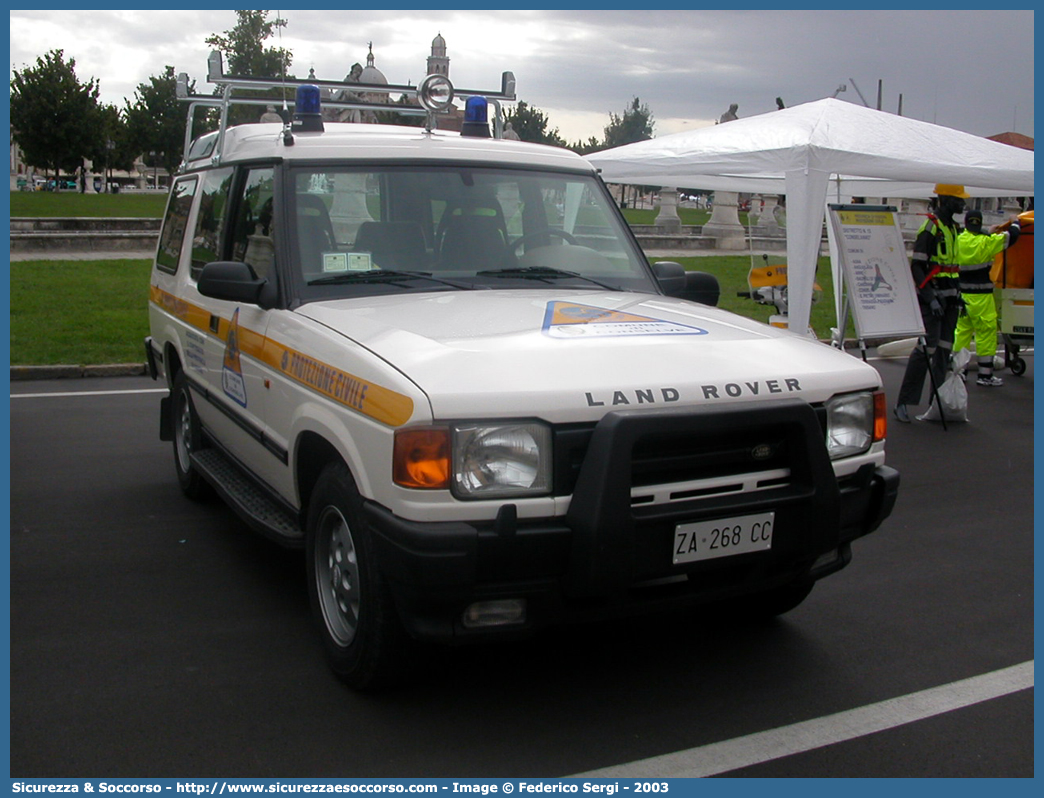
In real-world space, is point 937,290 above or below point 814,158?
below

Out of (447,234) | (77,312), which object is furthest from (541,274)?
(77,312)

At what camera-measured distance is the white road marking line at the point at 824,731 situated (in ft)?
10.7

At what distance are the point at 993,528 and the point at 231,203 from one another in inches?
189

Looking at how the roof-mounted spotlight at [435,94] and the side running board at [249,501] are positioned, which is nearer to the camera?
the side running board at [249,501]

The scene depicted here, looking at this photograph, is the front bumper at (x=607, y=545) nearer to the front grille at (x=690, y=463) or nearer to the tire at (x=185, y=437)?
the front grille at (x=690, y=463)

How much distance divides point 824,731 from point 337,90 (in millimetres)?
4663

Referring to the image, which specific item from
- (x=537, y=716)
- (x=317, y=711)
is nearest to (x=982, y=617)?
(x=537, y=716)

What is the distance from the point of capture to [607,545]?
3119mm

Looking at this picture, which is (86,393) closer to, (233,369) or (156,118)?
(233,369)

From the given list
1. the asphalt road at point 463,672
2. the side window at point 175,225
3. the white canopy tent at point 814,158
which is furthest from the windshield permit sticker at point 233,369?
the white canopy tent at point 814,158

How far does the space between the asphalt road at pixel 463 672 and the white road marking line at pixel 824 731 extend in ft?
0.09

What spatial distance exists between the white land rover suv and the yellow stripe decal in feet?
0.04

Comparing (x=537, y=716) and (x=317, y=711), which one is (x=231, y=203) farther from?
(x=537, y=716)

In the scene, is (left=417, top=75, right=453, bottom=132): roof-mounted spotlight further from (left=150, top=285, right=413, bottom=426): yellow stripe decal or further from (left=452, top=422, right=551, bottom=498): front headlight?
(left=452, top=422, right=551, bottom=498): front headlight
